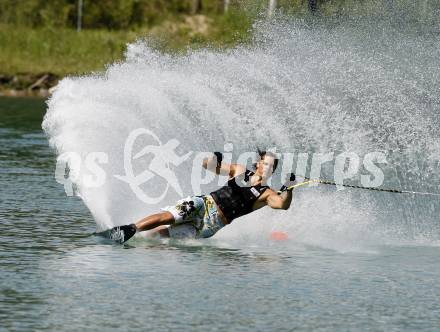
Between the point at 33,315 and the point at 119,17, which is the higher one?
the point at 119,17

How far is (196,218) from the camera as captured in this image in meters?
14.5

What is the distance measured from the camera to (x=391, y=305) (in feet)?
37.2

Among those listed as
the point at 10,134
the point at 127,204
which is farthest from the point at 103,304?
the point at 10,134

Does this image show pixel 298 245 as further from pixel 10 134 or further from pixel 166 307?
pixel 10 134

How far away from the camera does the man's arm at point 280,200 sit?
46.7ft

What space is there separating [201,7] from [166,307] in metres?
55.6

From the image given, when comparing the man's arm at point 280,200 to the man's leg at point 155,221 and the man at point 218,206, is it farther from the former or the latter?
the man's leg at point 155,221

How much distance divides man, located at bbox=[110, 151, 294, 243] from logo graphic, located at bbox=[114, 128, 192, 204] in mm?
1921

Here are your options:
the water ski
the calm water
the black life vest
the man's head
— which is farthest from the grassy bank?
the water ski

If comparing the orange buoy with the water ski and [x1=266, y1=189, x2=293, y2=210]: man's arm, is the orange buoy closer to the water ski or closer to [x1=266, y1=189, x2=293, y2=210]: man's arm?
[x1=266, y1=189, x2=293, y2=210]: man's arm

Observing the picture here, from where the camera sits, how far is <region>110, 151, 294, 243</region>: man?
47.1 feet

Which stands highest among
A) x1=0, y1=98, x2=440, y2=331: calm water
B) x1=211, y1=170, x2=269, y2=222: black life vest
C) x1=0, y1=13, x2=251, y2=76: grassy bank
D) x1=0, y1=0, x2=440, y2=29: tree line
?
x1=0, y1=0, x2=440, y2=29: tree line

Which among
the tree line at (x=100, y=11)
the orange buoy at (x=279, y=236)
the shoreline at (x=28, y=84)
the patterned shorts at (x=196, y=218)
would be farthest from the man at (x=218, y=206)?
the tree line at (x=100, y=11)

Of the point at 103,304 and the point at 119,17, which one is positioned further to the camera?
the point at 119,17
